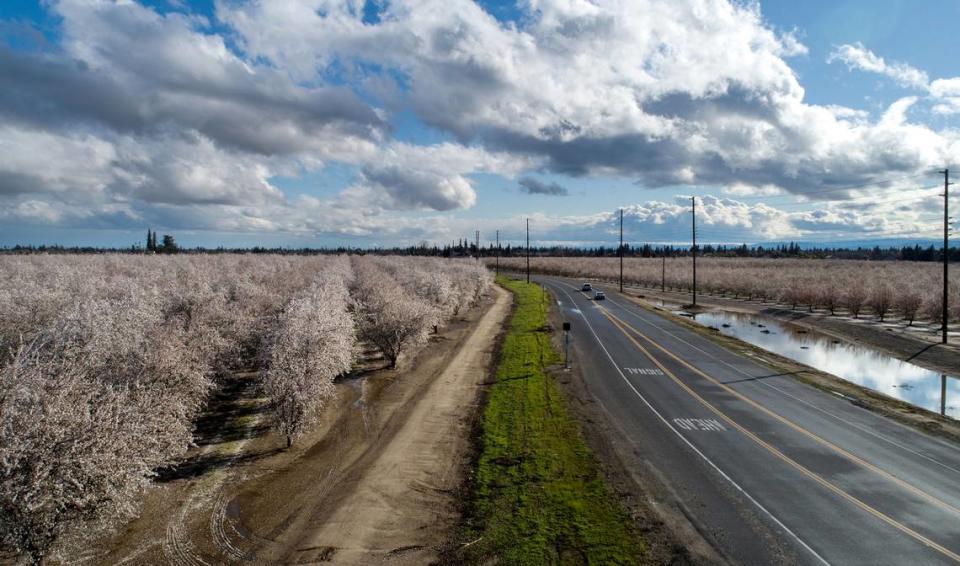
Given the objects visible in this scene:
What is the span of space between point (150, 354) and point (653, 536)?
22.3 meters

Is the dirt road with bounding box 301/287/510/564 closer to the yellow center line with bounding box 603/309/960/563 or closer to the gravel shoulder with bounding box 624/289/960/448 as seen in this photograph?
the yellow center line with bounding box 603/309/960/563

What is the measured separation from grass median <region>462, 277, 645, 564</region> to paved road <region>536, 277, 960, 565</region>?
2824 millimetres

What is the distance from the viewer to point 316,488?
2111 cm

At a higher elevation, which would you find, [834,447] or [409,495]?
[834,447]

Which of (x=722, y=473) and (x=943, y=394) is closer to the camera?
(x=722, y=473)

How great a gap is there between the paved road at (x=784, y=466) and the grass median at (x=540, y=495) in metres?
2.82

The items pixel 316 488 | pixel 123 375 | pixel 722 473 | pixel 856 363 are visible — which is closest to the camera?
pixel 722 473

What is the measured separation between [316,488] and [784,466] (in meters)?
19.8

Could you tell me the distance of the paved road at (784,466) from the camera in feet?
52.7

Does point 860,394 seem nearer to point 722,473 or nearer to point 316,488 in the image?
point 722,473

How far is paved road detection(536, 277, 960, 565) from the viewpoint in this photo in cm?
1606

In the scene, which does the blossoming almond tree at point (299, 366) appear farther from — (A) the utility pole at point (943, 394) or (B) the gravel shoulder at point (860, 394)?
(A) the utility pole at point (943, 394)

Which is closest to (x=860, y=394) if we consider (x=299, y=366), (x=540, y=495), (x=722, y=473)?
(x=722, y=473)

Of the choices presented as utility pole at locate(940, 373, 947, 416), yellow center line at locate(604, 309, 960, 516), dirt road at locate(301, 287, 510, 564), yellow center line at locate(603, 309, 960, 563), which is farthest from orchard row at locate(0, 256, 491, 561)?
utility pole at locate(940, 373, 947, 416)
